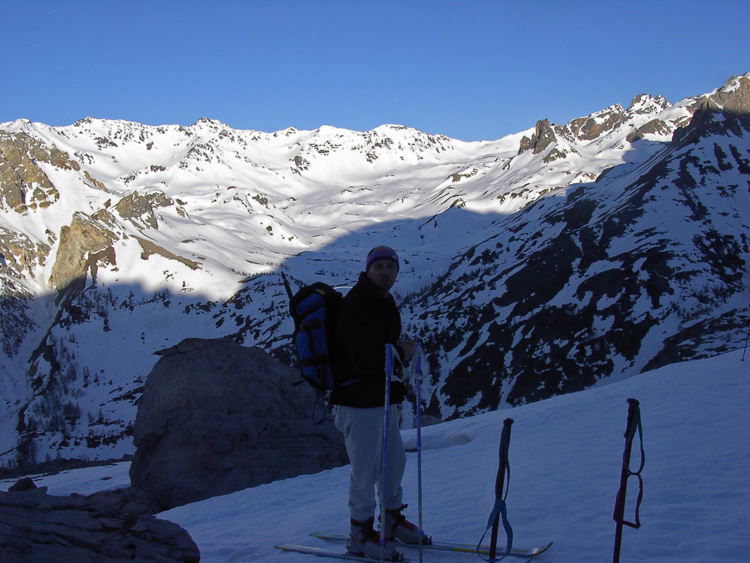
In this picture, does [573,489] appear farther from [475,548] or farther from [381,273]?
[381,273]

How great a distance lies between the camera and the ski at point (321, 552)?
6055 millimetres

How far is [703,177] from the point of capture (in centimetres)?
9081

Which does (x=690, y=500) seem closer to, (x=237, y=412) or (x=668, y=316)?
(x=237, y=412)

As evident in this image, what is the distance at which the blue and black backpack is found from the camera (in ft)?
20.5

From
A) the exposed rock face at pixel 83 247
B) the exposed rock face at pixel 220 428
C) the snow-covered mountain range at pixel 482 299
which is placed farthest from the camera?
the exposed rock face at pixel 83 247

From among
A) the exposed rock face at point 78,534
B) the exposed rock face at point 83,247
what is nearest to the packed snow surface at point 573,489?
the exposed rock face at point 78,534

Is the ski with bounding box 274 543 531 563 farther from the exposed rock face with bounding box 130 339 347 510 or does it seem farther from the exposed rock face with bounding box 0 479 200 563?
the exposed rock face with bounding box 130 339 347 510

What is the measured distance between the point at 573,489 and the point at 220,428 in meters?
9.10

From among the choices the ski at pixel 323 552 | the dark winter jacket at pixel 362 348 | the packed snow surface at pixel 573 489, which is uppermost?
the dark winter jacket at pixel 362 348

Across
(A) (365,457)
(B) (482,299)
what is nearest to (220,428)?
(A) (365,457)

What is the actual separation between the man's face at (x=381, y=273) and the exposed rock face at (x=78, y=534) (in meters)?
3.27

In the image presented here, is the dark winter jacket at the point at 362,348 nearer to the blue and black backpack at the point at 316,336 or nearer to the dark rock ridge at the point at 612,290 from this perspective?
the blue and black backpack at the point at 316,336

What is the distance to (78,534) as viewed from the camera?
228 inches

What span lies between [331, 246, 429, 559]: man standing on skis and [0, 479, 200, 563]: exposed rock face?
1774 mm
